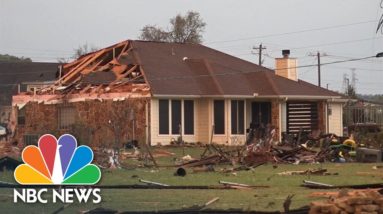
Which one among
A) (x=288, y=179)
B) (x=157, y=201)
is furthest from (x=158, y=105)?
(x=157, y=201)

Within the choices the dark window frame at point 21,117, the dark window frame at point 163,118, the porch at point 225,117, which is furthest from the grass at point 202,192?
the dark window frame at point 21,117

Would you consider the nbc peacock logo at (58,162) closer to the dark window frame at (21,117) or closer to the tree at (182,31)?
the dark window frame at (21,117)

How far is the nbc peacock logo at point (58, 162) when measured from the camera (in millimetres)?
9719

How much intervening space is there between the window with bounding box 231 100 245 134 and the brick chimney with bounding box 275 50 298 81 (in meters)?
6.70

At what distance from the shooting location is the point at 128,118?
3322 cm

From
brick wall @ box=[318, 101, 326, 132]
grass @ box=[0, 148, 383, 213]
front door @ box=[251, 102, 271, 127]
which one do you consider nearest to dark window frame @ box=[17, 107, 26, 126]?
front door @ box=[251, 102, 271, 127]

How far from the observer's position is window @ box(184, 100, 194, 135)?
120ft

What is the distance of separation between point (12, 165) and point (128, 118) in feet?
51.1

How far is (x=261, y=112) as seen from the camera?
39.3m

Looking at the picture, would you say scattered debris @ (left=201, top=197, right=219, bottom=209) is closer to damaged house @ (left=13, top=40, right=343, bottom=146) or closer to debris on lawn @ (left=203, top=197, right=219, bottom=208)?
debris on lawn @ (left=203, top=197, right=219, bottom=208)

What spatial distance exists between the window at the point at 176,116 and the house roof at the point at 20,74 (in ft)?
107

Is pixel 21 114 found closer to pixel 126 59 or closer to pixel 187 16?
pixel 126 59

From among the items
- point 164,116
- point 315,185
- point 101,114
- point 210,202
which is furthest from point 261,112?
point 210,202

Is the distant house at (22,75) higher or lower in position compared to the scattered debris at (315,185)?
higher
